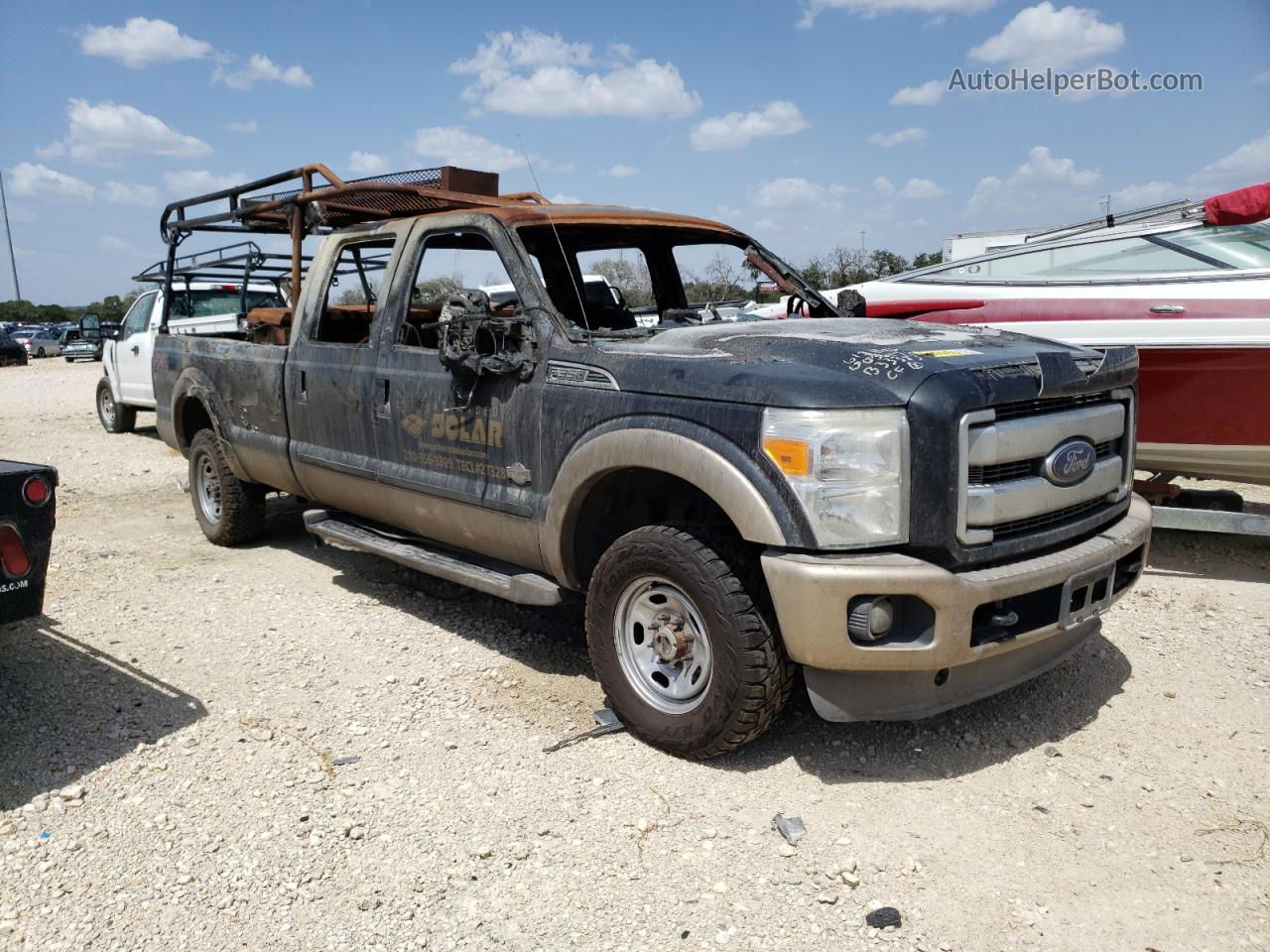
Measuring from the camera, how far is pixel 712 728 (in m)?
3.32

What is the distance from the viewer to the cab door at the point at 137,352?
12.0m

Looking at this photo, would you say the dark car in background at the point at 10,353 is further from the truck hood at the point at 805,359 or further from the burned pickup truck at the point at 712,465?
the truck hood at the point at 805,359

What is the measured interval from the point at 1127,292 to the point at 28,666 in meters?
6.27

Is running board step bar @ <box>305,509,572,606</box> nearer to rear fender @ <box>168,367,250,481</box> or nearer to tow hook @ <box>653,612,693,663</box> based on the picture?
tow hook @ <box>653,612,693,663</box>

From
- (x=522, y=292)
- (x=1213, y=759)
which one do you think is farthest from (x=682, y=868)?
(x=522, y=292)

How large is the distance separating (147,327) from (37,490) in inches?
379

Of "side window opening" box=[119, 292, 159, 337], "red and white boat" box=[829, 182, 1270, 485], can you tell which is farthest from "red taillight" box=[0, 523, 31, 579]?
"side window opening" box=[119, 292, 159, 337]

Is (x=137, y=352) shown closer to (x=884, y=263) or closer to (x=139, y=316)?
(x=139, y=316)

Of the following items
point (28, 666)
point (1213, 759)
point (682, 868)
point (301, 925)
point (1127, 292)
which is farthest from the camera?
point (1127, 292)

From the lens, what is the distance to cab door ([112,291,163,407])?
39.2 ft

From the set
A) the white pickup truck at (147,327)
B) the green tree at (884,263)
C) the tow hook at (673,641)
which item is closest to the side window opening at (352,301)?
the tow hook at (673,641)

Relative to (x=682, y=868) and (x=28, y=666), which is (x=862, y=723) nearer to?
(x=682, y=868)

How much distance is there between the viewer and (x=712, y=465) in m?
3.16

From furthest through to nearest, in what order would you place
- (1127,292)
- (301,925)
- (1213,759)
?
(1127,292) < (1213,759) < (301,925)
